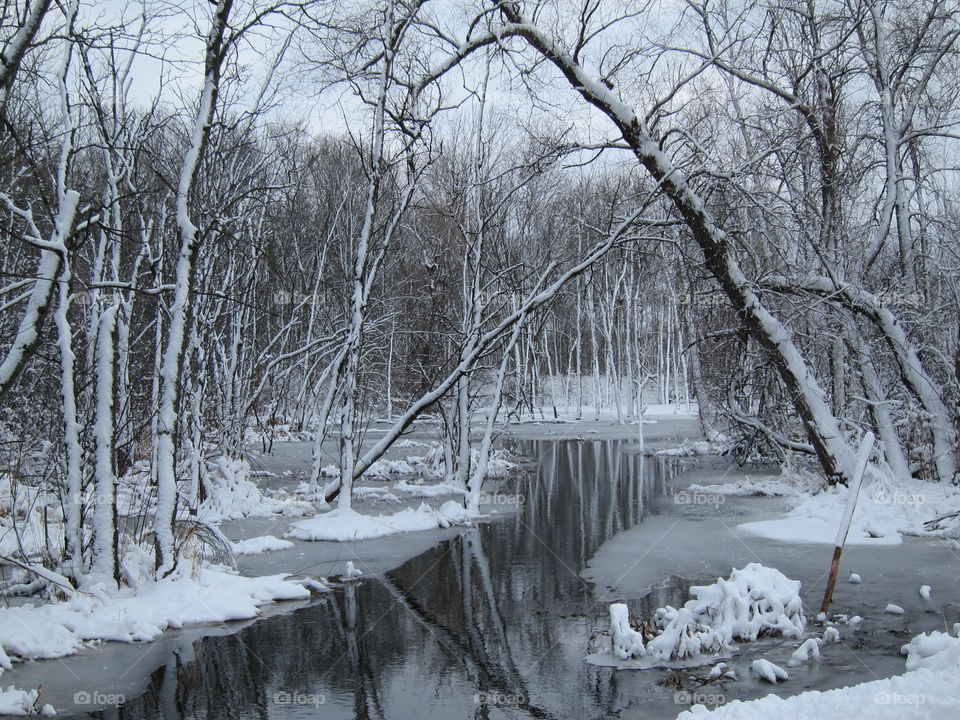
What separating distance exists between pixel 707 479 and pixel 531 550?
988 centimetres

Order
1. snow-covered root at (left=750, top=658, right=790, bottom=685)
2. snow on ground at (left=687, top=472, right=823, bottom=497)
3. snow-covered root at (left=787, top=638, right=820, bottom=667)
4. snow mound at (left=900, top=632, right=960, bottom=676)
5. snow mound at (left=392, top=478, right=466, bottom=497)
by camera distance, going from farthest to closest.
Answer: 1. snow mound at (left=392, top=478, right=466, bottom=497)
2. snow on ground at (left=687, top=472, right=823, bottom=497)
3. snow-covered root at (left=787, top=638, right=820, bottom=667)
4. snow-covered root at (left=750, top=658, right=790, bottom=685)
5. snow mound at (left=900, top=632, right=960, bottom=676)

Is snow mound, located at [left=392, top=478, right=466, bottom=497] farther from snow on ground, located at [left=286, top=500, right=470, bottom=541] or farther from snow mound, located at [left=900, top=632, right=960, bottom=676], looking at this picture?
snow mound, located at [left=900, top=632, right=960, bottom=676]

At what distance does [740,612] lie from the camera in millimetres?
8250

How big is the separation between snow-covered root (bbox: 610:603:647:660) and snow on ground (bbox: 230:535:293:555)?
6564mm

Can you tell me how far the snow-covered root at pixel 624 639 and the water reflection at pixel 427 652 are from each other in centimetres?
32

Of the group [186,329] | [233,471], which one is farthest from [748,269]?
[186,329]

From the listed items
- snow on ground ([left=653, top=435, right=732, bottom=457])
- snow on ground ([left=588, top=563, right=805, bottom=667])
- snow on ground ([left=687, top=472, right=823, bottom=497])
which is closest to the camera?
snow on ground ([left=588, top=563, right=805, bottom=667])

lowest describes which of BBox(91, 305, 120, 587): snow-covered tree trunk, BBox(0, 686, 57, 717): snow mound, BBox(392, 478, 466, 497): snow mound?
BBox(0, 686, 57, 717): snow mound

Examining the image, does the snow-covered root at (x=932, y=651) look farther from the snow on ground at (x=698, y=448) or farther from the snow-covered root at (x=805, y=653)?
the snow on ground at (x=698, y=448)

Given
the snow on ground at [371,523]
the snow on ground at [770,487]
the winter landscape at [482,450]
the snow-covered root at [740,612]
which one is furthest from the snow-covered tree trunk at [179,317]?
the snow on ground at [770,487]

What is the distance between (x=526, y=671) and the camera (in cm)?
747

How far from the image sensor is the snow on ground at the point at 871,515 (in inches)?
506

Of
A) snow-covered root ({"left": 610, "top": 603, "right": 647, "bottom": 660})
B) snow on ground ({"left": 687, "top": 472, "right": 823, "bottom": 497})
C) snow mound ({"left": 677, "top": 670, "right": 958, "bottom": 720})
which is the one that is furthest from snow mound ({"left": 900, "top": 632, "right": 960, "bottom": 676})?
snow on ground ({"left": 687, "top": 472, "right": 823, "bottom": 497})

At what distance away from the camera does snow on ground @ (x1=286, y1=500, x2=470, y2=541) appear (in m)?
14.1
